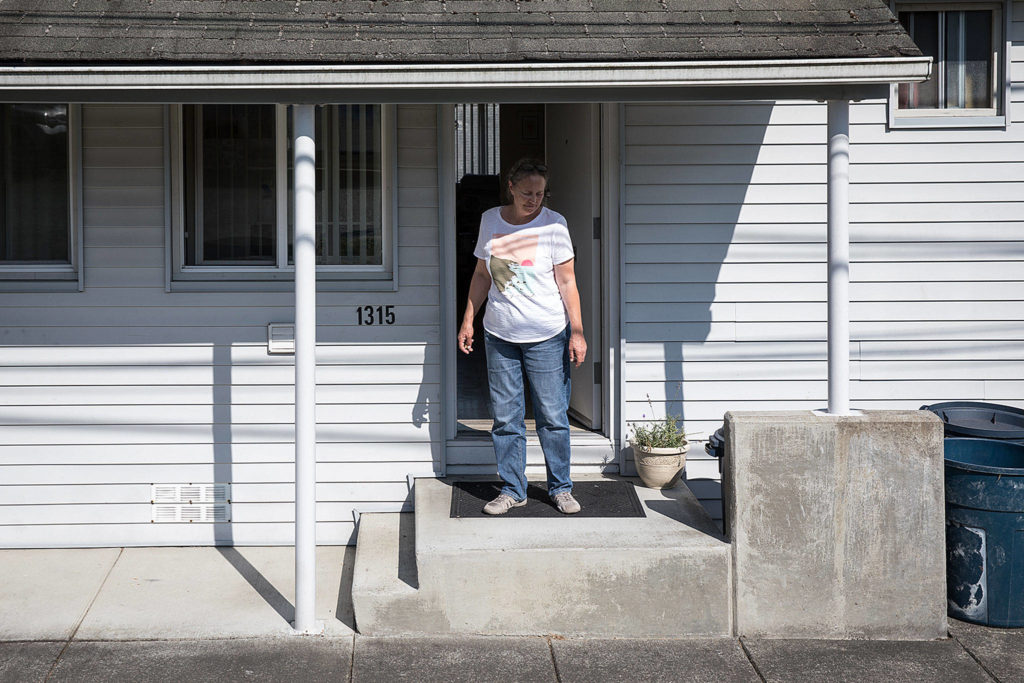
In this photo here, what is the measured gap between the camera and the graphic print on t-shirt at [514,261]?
Result: 17.1 ft

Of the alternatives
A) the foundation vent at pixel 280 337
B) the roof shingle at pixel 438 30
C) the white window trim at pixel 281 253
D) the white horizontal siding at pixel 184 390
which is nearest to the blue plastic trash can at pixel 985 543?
the roof shingle at pixel 438 30

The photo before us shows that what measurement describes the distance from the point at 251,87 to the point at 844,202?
286cm

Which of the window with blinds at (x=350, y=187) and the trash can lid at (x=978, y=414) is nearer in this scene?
the trash can lid at (x=978, y=414)

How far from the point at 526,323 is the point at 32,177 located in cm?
311

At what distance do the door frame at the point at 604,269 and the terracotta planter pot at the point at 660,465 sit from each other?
0.32m

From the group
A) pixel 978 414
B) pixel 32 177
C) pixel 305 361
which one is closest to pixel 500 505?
pixel 305 361

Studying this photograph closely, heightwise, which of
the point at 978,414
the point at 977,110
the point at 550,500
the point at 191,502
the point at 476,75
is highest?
the point at 977,110

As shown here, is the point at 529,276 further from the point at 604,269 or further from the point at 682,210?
the point at 682,210

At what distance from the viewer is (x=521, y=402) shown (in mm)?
5434

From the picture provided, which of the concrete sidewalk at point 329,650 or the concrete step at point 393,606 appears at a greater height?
the concrete step at point 393,606

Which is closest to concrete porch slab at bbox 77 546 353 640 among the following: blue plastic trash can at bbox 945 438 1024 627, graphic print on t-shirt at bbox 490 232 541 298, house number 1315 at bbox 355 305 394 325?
house number 1315 at bbox 355 305 394 325

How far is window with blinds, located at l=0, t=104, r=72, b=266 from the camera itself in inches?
236

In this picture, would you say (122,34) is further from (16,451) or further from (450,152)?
(16,451)

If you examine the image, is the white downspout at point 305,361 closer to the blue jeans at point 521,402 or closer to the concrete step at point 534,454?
the blue jeans at point 521,402
